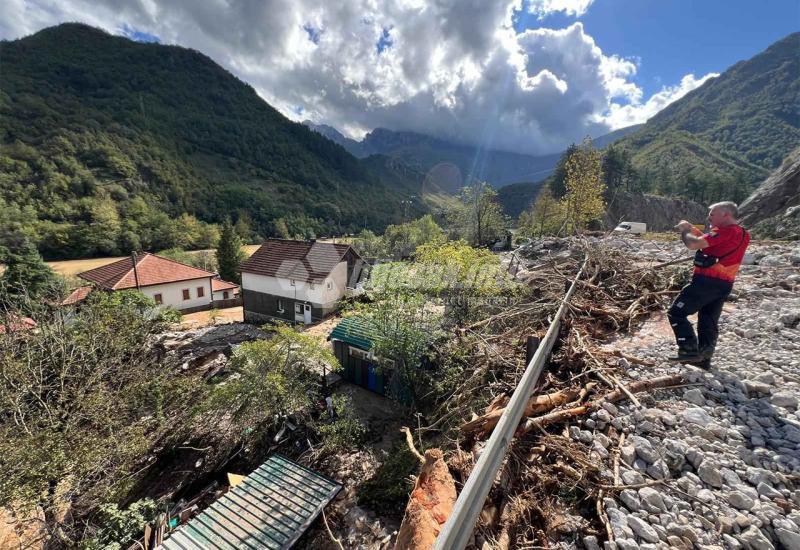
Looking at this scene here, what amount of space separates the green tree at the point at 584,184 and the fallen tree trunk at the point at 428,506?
949 inches

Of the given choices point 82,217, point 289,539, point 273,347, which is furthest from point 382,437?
point 82,217

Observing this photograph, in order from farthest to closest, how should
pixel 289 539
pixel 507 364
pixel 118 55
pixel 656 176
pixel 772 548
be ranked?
pixel 118 55
pixel 656 176
pixel 289 539
pixel 507 364
pixel 772 548

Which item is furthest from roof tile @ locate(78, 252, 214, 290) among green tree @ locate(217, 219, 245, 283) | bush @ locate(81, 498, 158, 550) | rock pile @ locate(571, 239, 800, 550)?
rock pile @ locate(571, 239, 800, 550)

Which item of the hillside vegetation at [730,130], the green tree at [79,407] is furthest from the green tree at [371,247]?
the hillside vegetation at [730,130]

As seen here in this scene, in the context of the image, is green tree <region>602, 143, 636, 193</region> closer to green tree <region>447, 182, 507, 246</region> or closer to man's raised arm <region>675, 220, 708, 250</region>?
green tree <region>447, 182, 507, 246</region>

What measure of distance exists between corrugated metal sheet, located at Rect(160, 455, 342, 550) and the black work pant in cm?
686

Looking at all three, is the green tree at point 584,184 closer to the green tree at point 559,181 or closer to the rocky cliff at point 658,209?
the green tree at point 559,181

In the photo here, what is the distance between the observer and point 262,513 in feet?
20.8

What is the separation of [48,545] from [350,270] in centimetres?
1743

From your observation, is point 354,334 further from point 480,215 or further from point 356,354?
point 480,215

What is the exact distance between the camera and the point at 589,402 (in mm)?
3225

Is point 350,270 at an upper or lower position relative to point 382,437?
upper

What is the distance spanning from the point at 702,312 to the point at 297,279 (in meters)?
19.8

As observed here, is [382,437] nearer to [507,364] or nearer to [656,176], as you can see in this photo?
[507,364]
